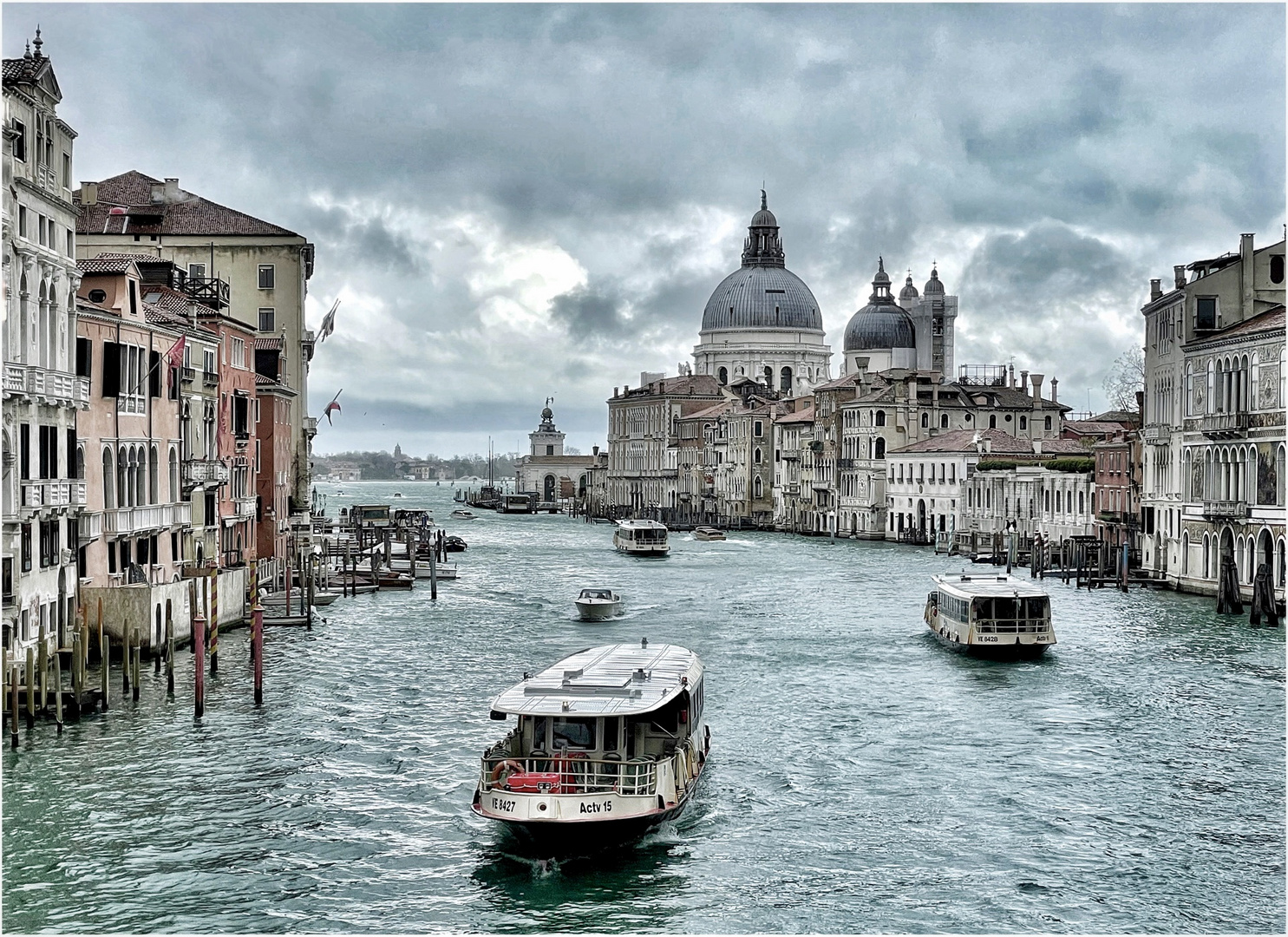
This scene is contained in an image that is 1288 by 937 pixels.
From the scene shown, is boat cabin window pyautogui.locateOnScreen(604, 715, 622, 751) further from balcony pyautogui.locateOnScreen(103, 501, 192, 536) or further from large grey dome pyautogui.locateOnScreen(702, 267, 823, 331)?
large grey dome pyautogui.locateOnScreen(702, 267, 823, 331)

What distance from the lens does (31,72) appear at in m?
23.5

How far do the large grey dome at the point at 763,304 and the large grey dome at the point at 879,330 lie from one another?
27.4 feet

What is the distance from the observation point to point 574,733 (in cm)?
1752

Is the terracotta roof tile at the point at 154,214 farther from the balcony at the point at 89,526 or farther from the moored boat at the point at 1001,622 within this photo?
the moored boat at the point at 1001,622

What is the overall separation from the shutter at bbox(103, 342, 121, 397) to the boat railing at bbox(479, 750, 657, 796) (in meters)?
12.6

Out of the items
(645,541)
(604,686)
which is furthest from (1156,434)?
(604,686)

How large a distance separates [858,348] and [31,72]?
332 ft

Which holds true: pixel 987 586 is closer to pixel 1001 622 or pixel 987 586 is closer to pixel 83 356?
pixel 1001 622

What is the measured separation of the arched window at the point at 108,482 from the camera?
26.7 m

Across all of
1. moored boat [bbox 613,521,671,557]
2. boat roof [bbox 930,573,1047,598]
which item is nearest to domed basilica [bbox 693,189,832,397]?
moored boat [bbox 613,521,671,557]

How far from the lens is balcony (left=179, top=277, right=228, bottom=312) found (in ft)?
127

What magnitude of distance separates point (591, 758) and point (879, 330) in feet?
349

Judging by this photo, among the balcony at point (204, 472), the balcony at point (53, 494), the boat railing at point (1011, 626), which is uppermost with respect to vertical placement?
the balcony at point (204, 472)

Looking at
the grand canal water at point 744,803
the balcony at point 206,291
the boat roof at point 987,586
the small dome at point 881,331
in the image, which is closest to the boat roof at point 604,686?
the grand canal water at point 744,803
